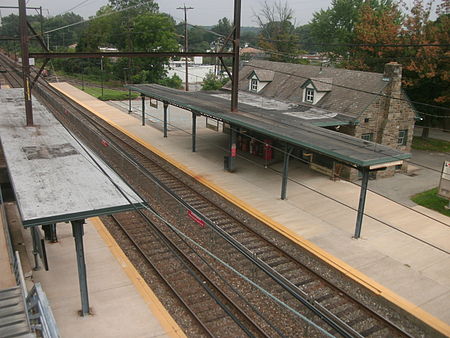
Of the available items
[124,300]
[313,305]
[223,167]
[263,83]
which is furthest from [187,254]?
[263,83]

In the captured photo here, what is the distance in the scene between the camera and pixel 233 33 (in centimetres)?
2045

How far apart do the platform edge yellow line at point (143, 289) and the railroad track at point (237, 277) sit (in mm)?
636

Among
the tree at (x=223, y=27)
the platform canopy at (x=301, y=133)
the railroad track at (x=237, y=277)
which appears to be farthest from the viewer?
the tree at (x=223, y=27)

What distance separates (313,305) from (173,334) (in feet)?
11.4

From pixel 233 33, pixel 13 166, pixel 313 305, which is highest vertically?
pixel 233 33

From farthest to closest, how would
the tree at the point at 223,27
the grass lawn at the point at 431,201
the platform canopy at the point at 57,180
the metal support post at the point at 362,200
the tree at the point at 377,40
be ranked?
the tree at the point at 223,27 → the tree at the point at 377,40 → the grass lawn at the point at 431,201 → the metal support post at the point at 362,200 → the platform canopy at the point at 57,180

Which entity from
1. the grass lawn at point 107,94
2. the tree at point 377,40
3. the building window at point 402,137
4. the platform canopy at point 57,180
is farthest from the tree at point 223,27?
the platform canopy at point 57,180

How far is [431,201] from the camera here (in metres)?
20.7

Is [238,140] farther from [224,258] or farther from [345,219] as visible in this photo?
[224,258]

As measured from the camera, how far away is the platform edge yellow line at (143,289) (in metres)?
10.3

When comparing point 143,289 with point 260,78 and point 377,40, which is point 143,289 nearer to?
point 260,78

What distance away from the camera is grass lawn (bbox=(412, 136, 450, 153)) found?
107ft

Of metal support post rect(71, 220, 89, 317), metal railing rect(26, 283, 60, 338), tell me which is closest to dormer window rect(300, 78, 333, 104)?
metal support post rect(71, 220, 89, 317)

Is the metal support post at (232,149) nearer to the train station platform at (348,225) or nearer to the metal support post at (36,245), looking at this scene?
the train station platform at (348,225)
